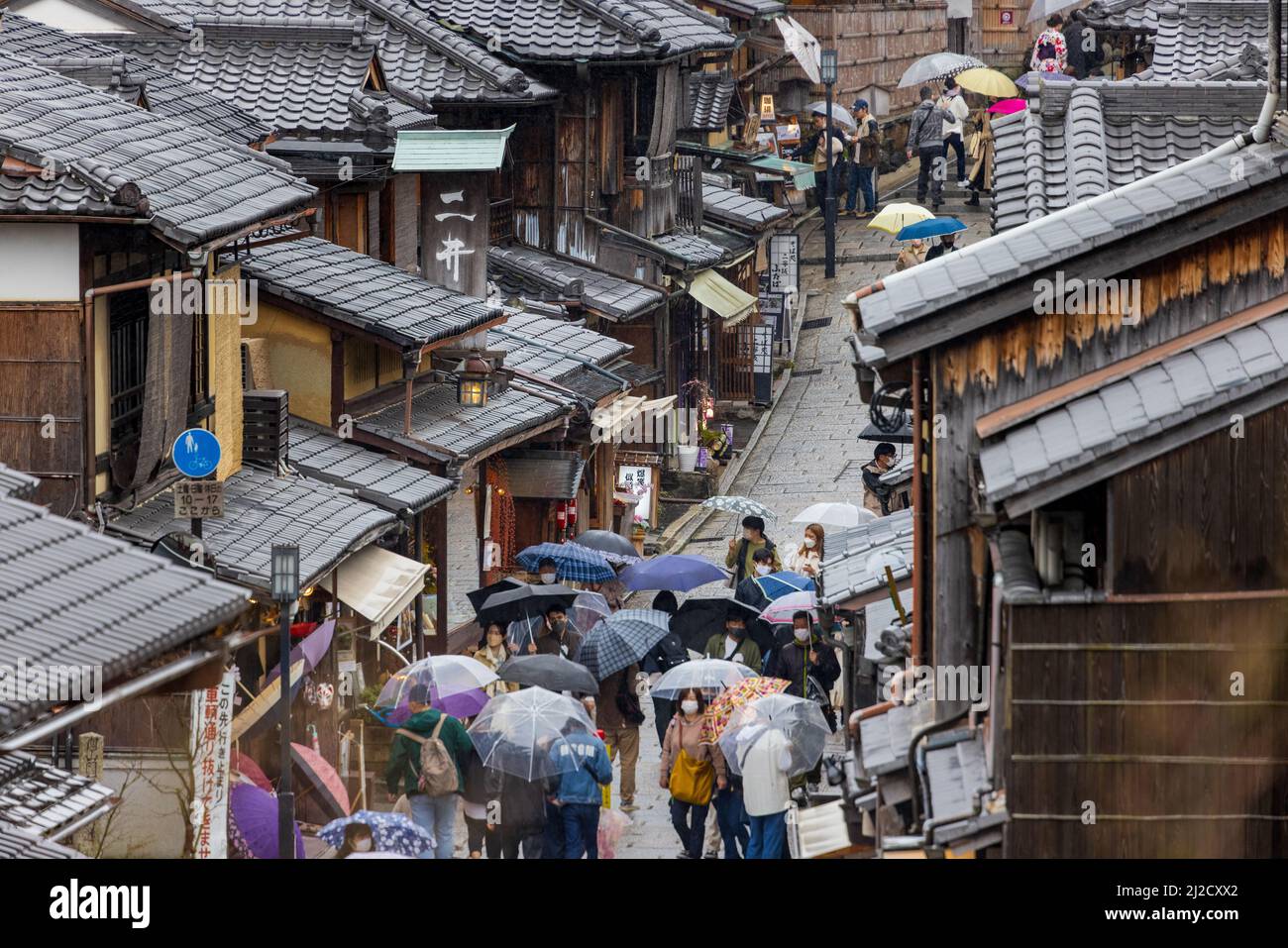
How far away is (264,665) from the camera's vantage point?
20531 mm

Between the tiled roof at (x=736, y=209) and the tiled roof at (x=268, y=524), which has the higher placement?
the tiled roof at (x=736, y=209)

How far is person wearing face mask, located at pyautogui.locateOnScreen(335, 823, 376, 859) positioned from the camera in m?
15.4

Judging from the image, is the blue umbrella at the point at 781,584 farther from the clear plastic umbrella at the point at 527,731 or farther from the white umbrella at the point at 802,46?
the white umbrella at the point at 802,46

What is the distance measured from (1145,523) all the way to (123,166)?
33.7 ft

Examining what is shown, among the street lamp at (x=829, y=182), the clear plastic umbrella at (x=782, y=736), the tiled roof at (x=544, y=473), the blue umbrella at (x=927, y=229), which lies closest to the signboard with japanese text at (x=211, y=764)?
the clear plastic umbrella at (x=782, y=736)

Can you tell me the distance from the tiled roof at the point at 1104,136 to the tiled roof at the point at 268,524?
24.4ft

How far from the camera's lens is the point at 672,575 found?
25.8m

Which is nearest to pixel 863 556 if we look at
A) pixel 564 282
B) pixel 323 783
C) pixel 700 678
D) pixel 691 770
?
pixel 700 678

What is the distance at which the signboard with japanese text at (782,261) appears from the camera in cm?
4341

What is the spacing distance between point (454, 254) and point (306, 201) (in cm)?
891

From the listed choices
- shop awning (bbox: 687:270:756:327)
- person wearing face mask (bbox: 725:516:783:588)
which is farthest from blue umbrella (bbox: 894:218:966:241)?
person wearing face mask (bbox: 725:516:783:588)

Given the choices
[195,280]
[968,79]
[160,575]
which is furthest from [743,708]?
[968,79]

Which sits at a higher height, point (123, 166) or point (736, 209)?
point (123, 166)

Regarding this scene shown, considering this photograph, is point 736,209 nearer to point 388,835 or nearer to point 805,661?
point 805,661
